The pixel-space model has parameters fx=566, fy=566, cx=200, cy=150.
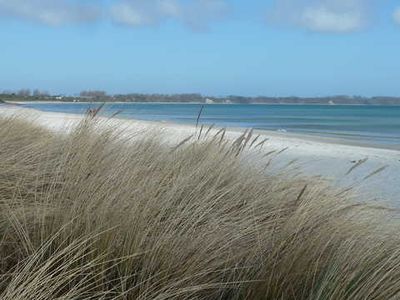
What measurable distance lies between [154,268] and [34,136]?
3.06 meters

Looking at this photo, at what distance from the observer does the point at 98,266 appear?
2.26 m

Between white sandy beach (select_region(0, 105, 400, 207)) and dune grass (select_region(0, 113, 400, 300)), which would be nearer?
dune grass (select_region(0, 113, 400, 300))

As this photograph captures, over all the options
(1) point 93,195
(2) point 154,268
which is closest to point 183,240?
(2) point 154,268

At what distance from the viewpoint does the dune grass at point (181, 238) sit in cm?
215

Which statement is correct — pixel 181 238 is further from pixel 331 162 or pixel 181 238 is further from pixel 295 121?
pixel 295 121

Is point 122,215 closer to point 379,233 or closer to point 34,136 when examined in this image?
point 379,233

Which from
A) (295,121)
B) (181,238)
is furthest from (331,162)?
(295,121)

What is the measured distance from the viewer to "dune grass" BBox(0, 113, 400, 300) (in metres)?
2.15

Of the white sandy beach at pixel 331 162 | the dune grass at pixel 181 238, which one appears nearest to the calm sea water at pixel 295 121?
the white sandy beach at pixel 331 162

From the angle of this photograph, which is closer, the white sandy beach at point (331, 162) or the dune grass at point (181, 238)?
the dune grass at point (181, 238)

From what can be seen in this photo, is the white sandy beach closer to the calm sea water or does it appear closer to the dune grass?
the calm sea water

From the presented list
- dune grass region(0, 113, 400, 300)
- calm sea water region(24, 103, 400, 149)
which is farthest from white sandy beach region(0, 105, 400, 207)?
dune grass region(0, 113, 400, 300)

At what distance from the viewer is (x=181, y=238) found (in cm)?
240

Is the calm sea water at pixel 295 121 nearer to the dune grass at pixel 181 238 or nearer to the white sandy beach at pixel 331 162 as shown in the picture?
the white sandy beach at pixel 331 162
